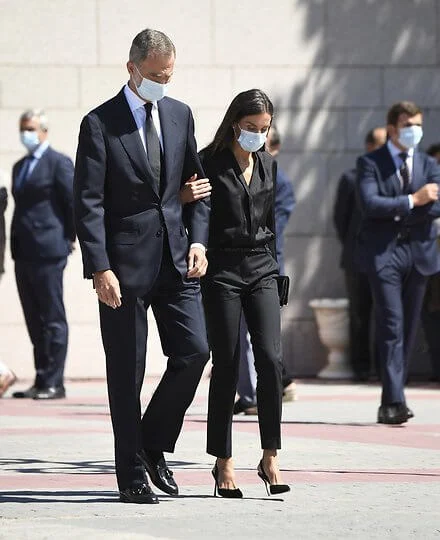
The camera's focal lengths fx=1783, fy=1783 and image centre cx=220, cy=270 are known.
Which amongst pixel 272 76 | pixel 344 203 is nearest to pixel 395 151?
pixel 344 203

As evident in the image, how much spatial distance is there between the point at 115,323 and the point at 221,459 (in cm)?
76

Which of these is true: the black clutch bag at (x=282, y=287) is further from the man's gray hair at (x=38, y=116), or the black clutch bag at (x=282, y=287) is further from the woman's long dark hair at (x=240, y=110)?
the man's gray hair at (x=38, y=116)

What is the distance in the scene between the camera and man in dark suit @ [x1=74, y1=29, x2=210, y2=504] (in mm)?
7305

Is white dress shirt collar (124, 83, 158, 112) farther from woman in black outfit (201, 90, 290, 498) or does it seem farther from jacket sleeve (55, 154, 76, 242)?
jacket sleeve (55, 154, 76, 242)

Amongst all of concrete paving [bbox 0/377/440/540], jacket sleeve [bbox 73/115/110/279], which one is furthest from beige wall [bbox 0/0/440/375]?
jacket sleeve [bbox 73/115/110/279]

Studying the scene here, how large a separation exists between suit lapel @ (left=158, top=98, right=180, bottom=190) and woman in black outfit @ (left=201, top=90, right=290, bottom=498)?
474 mm

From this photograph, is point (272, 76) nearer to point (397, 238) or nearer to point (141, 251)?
point (397, 238)

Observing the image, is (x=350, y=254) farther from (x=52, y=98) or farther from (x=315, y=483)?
(x=315, y=483)

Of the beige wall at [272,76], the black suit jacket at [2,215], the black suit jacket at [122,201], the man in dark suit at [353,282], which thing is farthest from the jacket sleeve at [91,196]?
the man in dark suit at [353,282]

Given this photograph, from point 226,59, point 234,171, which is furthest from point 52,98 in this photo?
point 234,171

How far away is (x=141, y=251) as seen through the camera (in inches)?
290

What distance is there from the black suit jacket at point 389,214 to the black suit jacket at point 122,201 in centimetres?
368

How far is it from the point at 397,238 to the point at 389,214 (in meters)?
0.18

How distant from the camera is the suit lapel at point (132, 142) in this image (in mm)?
7363
